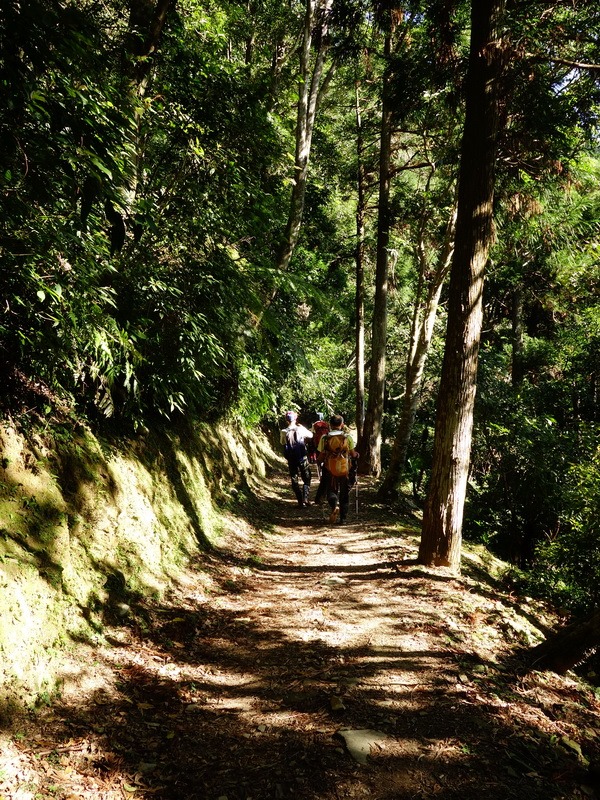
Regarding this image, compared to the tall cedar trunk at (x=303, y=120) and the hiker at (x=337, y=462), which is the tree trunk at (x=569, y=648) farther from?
the tall cedar trunk at (x=303, y=120)

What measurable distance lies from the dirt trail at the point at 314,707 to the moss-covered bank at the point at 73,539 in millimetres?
Answer: 255

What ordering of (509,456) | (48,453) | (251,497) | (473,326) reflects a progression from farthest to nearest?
(509,456)
(251,497)
(473,326)
(48,453)

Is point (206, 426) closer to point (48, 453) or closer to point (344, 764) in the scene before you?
point (48, 453)

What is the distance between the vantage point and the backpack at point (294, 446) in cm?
1005

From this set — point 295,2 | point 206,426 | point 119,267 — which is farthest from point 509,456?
point 295,2

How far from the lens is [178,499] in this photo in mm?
6523

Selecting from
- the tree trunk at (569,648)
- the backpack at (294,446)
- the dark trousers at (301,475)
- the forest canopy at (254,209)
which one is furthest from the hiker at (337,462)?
the tree trunk at (569,648)

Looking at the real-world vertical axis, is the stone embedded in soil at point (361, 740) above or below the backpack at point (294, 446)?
below

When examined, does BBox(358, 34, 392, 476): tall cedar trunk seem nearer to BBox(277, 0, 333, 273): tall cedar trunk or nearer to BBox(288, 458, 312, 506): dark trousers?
BBox(277, 0, 333, 273): tall cedar trunk

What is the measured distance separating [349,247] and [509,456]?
1056cm

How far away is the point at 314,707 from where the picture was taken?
3.50 m

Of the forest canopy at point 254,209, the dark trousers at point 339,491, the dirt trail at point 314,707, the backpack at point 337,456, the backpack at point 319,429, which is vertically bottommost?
the dirt trail at point 314,707

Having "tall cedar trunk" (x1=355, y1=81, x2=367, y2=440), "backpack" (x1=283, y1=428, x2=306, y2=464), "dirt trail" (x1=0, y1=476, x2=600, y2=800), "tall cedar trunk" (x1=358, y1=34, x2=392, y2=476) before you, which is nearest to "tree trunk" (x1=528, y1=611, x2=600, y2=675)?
"dirt trail" (x1=0, y1=476, x2=600, y2=800)

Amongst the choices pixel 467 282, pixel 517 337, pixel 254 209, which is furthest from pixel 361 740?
pixel 517 337
